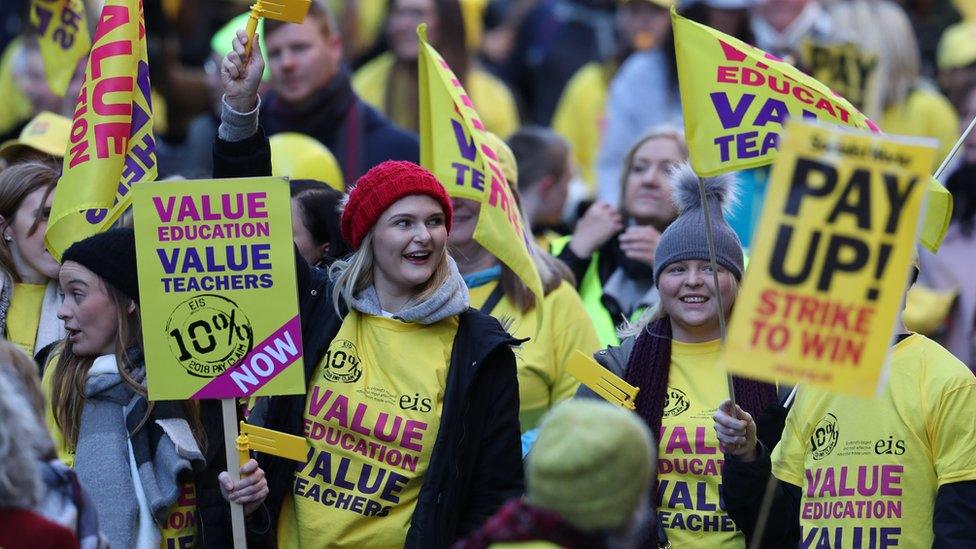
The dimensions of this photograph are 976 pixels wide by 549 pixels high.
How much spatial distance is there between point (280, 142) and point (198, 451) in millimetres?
2606

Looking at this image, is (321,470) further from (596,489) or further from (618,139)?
(618,139)

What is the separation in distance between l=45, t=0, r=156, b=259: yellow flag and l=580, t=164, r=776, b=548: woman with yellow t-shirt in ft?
6.00

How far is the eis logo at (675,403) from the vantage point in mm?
5527

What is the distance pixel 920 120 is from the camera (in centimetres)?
950

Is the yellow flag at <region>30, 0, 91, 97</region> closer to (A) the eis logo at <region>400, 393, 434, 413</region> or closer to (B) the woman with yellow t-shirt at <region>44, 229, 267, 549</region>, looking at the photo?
(B) the woman with yellow t-shirt at <region>44, 229, 267, 549</region>

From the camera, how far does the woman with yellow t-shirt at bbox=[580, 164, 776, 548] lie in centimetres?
539

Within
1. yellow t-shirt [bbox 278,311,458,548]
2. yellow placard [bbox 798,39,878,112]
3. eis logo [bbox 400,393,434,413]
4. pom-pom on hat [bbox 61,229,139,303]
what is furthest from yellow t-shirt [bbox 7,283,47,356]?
yellow placard [bbox 798,39,878,112]

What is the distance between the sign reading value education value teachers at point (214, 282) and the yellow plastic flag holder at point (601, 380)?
3.21ft

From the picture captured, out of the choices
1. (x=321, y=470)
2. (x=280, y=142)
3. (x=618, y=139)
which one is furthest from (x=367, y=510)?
(x=618, y=139)

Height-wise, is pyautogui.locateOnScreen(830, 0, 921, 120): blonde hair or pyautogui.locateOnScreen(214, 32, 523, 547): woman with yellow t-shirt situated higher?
pyautogui.locateOnScreen(830, 0, 921, 120): blonde hair

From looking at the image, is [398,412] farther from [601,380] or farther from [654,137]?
[654,137]

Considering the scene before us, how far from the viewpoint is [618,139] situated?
9.66 meters

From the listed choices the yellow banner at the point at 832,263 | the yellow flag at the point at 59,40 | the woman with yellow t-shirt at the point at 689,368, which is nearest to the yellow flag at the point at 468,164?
the woman with yellow t-shirt at the point at 689,368

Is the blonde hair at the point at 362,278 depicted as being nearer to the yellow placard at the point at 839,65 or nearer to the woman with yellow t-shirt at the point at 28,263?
the woman with yellow t-shirt at the point at 28,263
